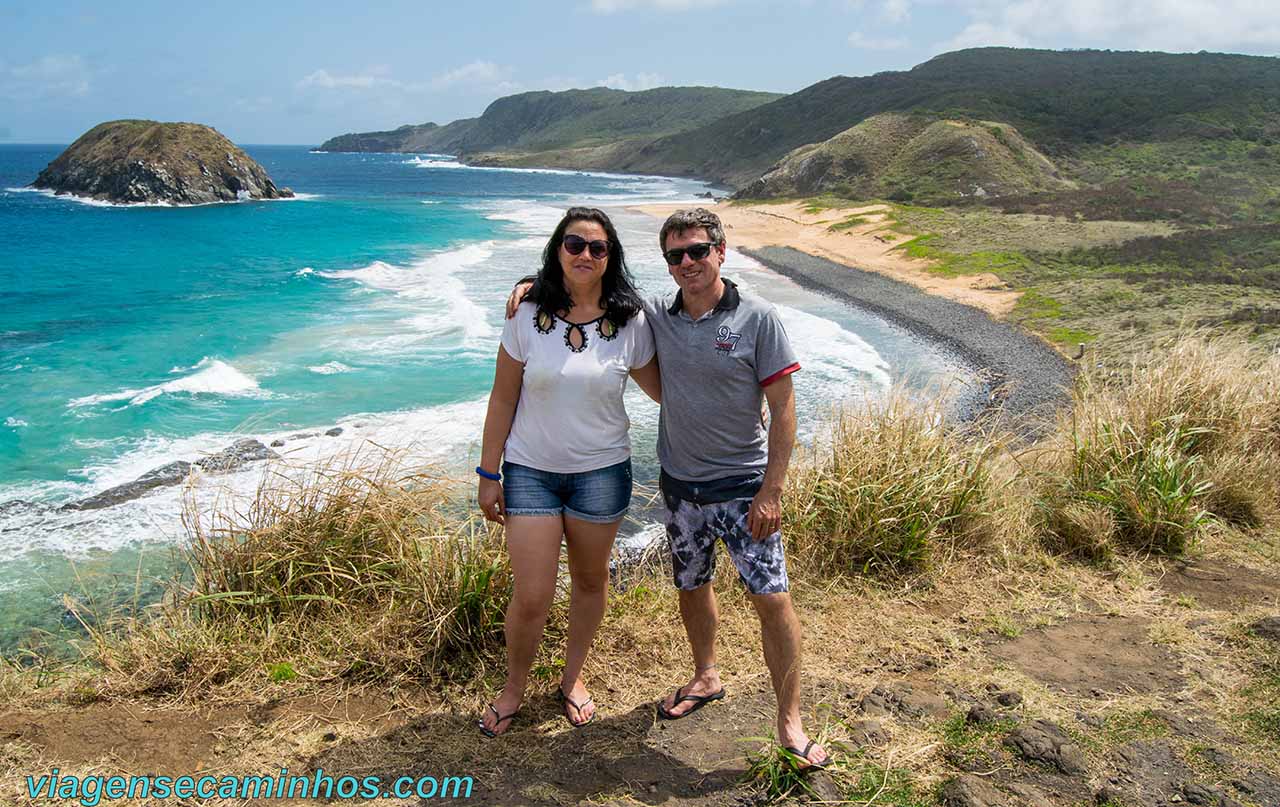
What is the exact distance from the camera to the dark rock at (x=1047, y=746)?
8.89ft

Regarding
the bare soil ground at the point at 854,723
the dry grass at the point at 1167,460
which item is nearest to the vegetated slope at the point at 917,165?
the dry grass at the point at 1167,460

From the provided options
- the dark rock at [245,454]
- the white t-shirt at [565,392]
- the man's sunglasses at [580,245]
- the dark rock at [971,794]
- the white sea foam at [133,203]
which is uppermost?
the white sea foam at [133,203]

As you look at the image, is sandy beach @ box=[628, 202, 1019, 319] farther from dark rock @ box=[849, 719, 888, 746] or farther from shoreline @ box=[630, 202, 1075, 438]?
dark rock @ box=[849, 719, 888, 746]

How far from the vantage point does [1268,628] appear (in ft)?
11.9

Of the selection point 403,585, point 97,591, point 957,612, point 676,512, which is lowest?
point 97,591

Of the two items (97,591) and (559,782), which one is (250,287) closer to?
(97,591)

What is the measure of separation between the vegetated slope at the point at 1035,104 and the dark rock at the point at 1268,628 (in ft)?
Answer: 179

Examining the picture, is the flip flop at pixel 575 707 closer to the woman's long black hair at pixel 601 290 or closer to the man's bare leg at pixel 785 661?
the man's bare leg at pixel 785 661

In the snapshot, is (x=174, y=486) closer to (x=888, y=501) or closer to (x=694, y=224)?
(x=888, y=501)

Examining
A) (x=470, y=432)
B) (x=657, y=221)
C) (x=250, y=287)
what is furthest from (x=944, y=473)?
(x=657, y=221)

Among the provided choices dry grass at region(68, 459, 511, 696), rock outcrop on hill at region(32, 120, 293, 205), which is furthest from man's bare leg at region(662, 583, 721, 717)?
rock outcrop on hill at region(32, 120, 293, 205)

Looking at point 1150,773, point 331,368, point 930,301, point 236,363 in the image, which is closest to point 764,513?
point 1150,773

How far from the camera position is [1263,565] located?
14.5 feet

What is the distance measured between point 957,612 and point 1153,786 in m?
1.41
